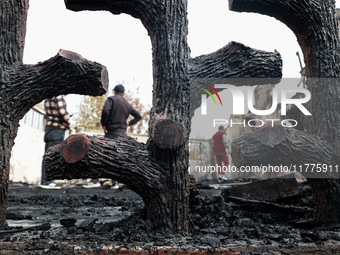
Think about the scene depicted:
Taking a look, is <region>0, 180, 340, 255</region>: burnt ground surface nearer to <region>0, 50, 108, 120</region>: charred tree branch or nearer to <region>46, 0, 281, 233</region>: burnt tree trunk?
<region>46, 0, 281, 233</region>: burnt tree trunk

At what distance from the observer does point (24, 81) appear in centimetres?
286

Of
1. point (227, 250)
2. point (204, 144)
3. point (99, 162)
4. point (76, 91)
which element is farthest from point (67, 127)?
point (204, 144)

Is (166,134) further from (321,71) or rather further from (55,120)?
(55,120)

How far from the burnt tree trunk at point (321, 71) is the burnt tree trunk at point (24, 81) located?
1487 mm

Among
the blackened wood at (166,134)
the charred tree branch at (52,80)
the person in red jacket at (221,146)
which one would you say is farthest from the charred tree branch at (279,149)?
the person in red jacket at (221,146)

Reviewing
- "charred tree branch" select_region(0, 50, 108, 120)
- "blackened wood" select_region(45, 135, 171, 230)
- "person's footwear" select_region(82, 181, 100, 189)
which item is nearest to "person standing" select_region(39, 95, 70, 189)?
"person's footwear" select_region(82, 181, 100, 189)

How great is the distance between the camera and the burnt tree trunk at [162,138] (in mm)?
2441

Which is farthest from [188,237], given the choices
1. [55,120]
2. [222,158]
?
[222,158]

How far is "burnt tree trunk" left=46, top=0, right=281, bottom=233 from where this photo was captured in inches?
96.1

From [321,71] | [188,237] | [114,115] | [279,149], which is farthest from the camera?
[114,115]

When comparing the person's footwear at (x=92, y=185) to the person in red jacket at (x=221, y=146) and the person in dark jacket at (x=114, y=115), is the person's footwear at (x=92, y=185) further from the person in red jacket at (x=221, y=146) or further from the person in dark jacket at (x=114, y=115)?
the person in red jacket at (x=221, y=146)

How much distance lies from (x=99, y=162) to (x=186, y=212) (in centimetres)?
82

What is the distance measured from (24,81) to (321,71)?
8.73ft

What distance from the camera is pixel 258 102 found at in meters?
26.1
